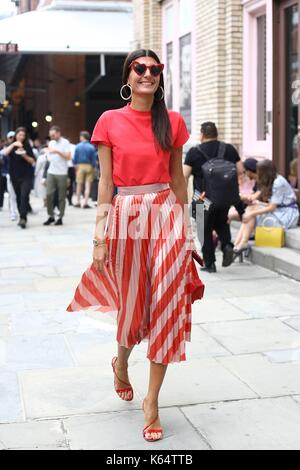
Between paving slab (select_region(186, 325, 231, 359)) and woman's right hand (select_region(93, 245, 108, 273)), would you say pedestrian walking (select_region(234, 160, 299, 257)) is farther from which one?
woman's right hand (select_region(93, 245, 108, 273))

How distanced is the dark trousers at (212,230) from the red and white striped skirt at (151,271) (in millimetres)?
4640

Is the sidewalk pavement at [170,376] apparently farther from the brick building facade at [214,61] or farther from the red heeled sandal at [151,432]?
the brick building facade at [214,61]

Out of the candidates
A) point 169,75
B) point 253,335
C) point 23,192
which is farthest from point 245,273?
point 169,75

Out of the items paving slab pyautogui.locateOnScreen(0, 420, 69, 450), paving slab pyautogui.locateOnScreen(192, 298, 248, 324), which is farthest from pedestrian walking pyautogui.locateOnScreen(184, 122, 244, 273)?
paving slab pyautogui.locateOnScreen(0, 420, 69, 450)

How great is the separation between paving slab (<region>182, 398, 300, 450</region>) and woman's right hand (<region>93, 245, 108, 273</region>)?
3.32 ft

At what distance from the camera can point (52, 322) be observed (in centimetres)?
682

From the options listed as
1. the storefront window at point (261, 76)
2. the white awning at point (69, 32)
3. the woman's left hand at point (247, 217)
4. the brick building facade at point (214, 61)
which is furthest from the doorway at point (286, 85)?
the white awning at point (69, 32)

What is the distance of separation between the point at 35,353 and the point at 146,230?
2.03 m

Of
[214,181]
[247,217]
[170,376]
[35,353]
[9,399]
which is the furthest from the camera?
[247,217]

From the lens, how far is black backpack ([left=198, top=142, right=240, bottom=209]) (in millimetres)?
8766

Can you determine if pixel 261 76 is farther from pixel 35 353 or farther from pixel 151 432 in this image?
pixel 151 432

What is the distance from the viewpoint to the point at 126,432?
166 inches

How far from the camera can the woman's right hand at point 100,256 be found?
14.2 ft

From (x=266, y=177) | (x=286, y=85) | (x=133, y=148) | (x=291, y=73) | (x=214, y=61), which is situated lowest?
(x=266, y=177)
